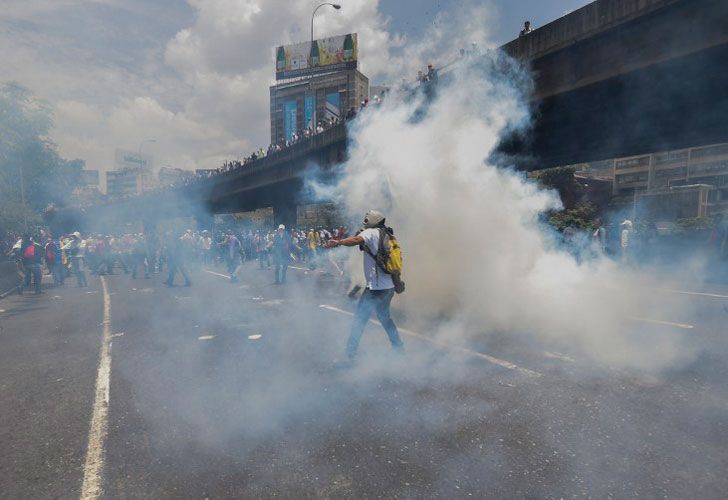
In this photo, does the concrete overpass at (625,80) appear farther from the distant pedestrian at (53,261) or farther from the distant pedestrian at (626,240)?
the distant pedestrian at (53,261)

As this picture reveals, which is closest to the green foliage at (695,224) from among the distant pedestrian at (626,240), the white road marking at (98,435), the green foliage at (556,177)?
the distant pedestrian at (626,240)

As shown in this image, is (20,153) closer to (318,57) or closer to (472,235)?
(472,235)

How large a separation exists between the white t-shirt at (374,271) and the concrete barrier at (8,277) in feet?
43.1

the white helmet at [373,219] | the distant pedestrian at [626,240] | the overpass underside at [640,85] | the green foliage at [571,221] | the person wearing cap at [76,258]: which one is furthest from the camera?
the green foliage at [571,221]

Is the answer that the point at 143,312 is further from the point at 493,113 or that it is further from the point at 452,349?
the point at 493,113

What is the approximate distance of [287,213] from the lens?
30.4m

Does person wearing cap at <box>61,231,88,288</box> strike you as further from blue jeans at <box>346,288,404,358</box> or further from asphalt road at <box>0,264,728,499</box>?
blue jeans at <box>346,288,404,358</box>

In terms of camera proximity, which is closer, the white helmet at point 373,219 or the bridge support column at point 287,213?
the white helmet at point 373,219

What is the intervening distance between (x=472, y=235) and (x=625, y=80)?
18.8ft

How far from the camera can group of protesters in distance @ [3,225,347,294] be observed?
12.9 meters

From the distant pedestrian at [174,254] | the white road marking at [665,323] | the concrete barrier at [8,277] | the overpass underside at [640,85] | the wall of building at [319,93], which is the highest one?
the wall of building at [319,93]

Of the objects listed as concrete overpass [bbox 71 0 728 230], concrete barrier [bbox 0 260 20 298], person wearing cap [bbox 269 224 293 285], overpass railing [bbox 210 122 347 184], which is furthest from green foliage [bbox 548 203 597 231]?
concrete barrier [bbox 0 260 20 298]

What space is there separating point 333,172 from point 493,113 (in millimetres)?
11584

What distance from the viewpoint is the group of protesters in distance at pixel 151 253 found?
12891mm
